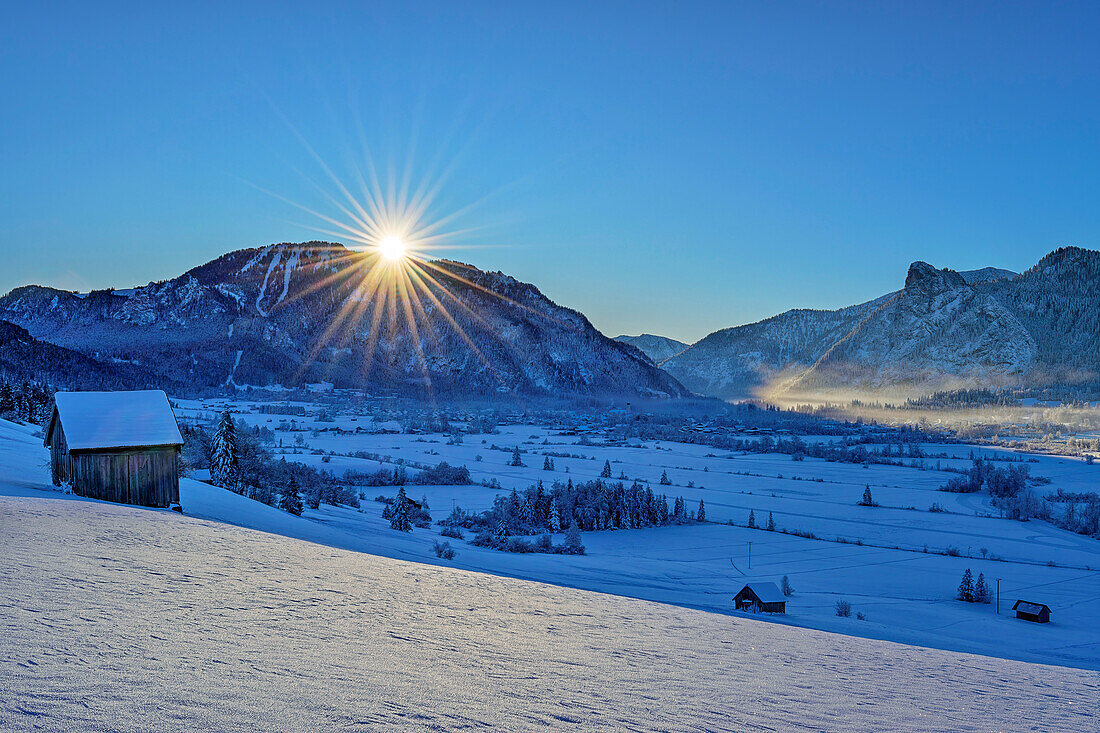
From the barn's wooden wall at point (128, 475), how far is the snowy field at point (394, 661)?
5.24 meters

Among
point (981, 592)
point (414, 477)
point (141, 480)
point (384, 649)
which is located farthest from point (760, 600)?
point (414, 477)

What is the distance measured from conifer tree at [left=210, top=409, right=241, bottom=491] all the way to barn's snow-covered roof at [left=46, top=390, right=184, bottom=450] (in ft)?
47.4

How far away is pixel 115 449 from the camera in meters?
18.8

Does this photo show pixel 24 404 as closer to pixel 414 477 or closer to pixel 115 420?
pixel 414 477

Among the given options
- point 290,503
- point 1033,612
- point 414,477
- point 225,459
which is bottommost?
point 414,477

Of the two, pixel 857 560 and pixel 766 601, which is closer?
pixel 766 601

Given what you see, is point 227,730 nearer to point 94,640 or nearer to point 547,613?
point 94,640

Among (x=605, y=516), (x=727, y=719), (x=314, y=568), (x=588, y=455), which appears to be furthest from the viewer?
(x=588, y=455)

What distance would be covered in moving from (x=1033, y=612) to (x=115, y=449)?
1414 inches

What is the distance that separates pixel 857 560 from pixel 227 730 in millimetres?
43913

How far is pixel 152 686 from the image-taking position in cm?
504

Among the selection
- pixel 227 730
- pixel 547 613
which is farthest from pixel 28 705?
pixel 547 613

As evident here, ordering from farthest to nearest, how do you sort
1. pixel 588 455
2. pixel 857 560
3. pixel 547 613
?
pixel 588 455 → pixel 857 560 → pixel 547 613

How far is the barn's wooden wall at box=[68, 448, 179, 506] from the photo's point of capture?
18.6 metres
